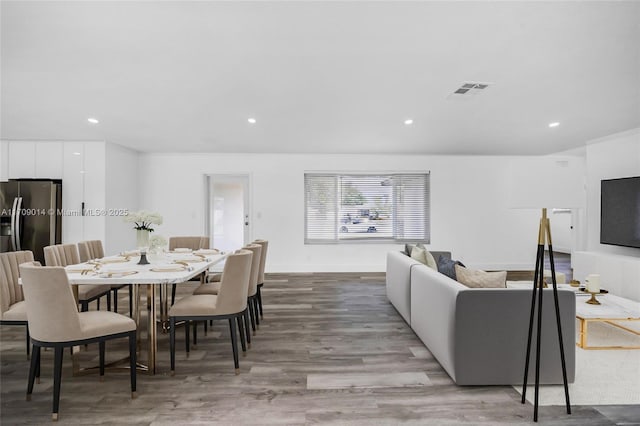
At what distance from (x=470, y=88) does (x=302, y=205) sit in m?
4.36

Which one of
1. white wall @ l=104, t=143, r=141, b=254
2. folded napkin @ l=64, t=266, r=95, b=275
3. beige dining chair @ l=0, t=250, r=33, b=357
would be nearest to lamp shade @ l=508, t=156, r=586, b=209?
folded napkin @ l=64, t=266, r=95, b=275

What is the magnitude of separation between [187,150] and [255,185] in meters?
1.47

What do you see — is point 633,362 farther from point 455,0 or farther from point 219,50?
point 219,50

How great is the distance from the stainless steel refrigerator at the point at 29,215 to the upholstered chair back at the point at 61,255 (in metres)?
2.71

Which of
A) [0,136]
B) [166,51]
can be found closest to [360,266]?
[166,51]

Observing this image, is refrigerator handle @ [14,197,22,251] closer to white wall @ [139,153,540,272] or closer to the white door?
white wall @ [139,153,540,272]

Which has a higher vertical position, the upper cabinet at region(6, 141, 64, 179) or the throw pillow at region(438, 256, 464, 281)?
the upper cabinet at region(6, 141, 64, 179)

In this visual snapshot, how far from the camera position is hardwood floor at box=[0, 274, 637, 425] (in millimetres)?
2168

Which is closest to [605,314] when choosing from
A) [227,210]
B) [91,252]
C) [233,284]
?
[233,284]

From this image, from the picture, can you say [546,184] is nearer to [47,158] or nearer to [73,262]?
[73,262]

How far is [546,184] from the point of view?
2234 mm

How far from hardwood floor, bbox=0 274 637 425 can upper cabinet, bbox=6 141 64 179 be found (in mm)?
3438

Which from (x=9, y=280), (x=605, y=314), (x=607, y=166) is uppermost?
(x=607, y=166)

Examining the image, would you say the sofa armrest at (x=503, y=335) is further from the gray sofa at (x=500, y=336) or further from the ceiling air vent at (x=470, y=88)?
the ceiling air vent at (x=470, y=88)
